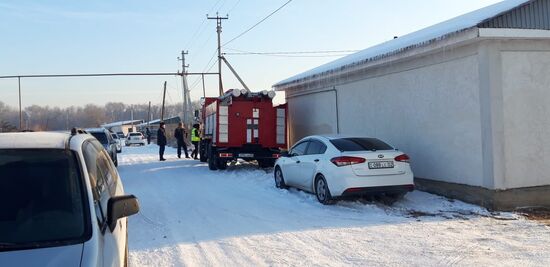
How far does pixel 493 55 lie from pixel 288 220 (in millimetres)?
4872

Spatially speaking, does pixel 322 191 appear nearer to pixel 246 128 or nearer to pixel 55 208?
pixel 55 208

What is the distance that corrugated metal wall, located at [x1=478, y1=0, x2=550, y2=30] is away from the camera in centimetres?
934

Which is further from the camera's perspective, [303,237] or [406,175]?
[406,175]

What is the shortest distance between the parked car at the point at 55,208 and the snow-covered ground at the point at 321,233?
8.66 ft

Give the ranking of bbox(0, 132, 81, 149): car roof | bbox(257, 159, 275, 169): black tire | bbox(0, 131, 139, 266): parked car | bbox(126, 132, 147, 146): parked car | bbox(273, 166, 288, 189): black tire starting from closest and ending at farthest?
1. bbox(0, 131, 139, 266): parked car
2. bbox(0, 132, 81, 149): car roof
3. bbox(273, 166, 288, 189): black tire
4. bbox(257, 159, 275, 169): black tire
5. bbox(126, 132, 147, 146): parked car

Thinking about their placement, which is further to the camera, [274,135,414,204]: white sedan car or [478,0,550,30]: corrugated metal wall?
[274,135,414,204]: white sedan car

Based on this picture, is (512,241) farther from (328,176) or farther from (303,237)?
(328,176)

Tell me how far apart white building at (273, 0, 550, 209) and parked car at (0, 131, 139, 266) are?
7.63 m

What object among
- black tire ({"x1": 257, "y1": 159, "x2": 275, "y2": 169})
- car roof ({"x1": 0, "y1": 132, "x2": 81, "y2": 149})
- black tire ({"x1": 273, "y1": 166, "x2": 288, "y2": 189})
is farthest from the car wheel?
black tire ({"x1": 257, "y1": 159, "x2": 275, "y2": 169})

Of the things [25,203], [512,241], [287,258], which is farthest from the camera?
[512,241]

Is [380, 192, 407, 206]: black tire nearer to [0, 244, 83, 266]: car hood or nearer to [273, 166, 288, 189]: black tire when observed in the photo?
[273, 166, 288, 189]: black tire

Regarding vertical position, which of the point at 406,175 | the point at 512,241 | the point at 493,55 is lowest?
the point at 512,241

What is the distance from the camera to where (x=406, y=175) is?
32.2ft

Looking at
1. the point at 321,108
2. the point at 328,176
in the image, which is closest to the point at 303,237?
the point at 328,176
